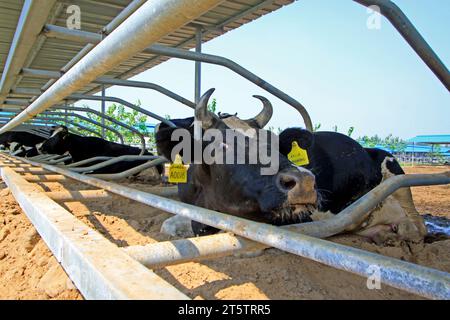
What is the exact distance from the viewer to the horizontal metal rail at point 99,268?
0.98m

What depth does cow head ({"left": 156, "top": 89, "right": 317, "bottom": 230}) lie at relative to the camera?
2.37 m

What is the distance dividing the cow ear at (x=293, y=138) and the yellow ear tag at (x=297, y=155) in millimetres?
34

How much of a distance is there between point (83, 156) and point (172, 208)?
8443 mm

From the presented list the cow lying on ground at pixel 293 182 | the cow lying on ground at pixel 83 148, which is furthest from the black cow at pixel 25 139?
the cow lying on ground at pixel 293 182

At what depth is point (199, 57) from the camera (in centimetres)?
308

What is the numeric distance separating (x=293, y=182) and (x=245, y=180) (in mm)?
449

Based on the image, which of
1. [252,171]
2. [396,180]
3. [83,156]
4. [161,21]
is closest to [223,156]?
[252,171]

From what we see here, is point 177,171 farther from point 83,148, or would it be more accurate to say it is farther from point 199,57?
point 83,148

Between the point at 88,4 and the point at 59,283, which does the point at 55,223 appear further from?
the point at 88,4

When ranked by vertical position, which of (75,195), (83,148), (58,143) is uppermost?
(58,143)

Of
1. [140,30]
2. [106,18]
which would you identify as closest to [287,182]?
[140,30]

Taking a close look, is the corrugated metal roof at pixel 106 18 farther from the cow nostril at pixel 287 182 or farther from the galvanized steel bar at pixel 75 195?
the cow nostril at pixel 287 182

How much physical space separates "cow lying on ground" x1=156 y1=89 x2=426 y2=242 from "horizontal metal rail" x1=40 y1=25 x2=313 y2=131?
1.00ft

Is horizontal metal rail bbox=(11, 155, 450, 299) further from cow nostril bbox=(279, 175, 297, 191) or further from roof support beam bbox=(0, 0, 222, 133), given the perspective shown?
roof support beam bbox=(0, 0, 222, 133)
